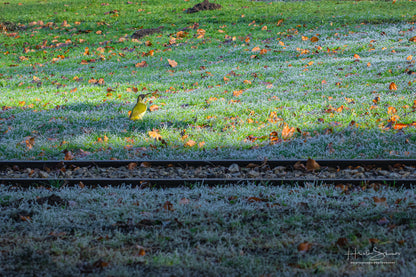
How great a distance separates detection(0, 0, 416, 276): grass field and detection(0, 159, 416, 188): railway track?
21 centimetres

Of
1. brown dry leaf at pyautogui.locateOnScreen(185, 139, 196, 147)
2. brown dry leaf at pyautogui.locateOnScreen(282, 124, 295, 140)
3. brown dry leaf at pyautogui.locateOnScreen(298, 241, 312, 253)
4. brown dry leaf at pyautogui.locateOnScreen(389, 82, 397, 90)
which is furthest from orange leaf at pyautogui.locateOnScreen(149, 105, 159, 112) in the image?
brown dry leaf at pyautogui.locateOnScreen(298, 241, 312, 253)

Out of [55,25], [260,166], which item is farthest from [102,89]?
[55,25]

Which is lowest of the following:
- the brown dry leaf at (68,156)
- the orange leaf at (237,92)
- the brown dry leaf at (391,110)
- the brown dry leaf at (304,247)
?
the orange leaf at (237,92)

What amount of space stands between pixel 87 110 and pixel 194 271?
6314 millimetres

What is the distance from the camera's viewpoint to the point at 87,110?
8500mm

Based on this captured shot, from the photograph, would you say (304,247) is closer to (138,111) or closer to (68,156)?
(68,156)

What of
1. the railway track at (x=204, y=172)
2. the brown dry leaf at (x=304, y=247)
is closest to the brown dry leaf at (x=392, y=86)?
the railway track at (x=204, y=172)

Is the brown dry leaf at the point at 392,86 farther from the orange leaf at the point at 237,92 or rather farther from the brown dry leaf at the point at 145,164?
the brown dry leaf at the point at 145,164

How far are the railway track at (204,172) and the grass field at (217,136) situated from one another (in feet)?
0.70

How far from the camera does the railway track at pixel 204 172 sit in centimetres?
464

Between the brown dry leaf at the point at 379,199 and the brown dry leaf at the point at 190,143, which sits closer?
the brown dry leaf at the point at 379,199

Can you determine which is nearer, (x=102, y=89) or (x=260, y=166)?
(x=260, y=166)

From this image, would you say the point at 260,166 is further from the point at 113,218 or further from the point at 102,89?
the point at 102,89

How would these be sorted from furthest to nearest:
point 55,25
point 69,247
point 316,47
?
point 55,25
point 316,47
point 69,247
